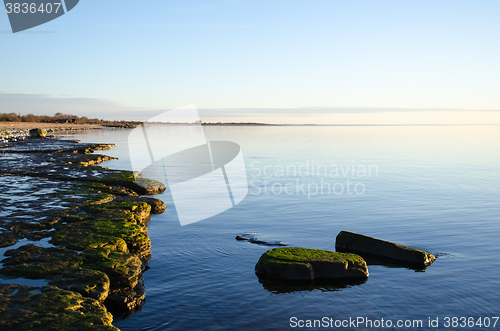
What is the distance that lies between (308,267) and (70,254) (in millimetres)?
6676

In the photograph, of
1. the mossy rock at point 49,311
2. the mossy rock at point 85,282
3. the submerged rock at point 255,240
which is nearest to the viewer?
the mossy rock at point 49,311

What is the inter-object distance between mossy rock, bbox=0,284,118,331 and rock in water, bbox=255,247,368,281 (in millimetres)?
4949

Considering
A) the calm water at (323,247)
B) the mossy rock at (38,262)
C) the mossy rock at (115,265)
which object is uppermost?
the mossy rock at (38,262)

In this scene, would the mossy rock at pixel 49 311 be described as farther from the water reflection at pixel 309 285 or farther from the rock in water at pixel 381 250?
the rock in water at pixel 381 250

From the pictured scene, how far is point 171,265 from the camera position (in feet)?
38.3

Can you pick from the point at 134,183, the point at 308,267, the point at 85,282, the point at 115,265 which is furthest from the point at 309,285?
the point at 134,183

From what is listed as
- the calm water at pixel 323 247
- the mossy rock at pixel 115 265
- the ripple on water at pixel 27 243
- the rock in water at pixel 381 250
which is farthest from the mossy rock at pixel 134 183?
the rock in water at pixel 381 250

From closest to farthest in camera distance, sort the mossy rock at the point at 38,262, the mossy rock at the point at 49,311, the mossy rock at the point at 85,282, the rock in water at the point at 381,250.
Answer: the mossy rock at the point at 49,311, the mossy rock at the point at 85,282, the mossy rock at the point at 38,262, the rock in water at the point at 381,250

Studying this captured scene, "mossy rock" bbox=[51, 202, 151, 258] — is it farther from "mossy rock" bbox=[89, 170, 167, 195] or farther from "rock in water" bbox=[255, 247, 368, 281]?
"mossy rock" bbox=[89, 170, 167, 195]

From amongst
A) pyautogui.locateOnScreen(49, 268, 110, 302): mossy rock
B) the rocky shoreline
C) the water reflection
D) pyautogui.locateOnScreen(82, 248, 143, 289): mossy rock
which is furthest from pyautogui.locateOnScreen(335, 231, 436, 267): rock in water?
pyautogui.locateOnScreen(49, 268, 110, 302): mossy rock

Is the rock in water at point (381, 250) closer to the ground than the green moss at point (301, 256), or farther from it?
closer to the ground

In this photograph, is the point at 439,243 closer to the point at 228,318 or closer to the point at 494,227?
the point at 494,227

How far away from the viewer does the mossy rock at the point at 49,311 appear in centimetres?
640

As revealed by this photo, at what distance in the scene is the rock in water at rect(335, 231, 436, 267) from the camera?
12.4 metres
